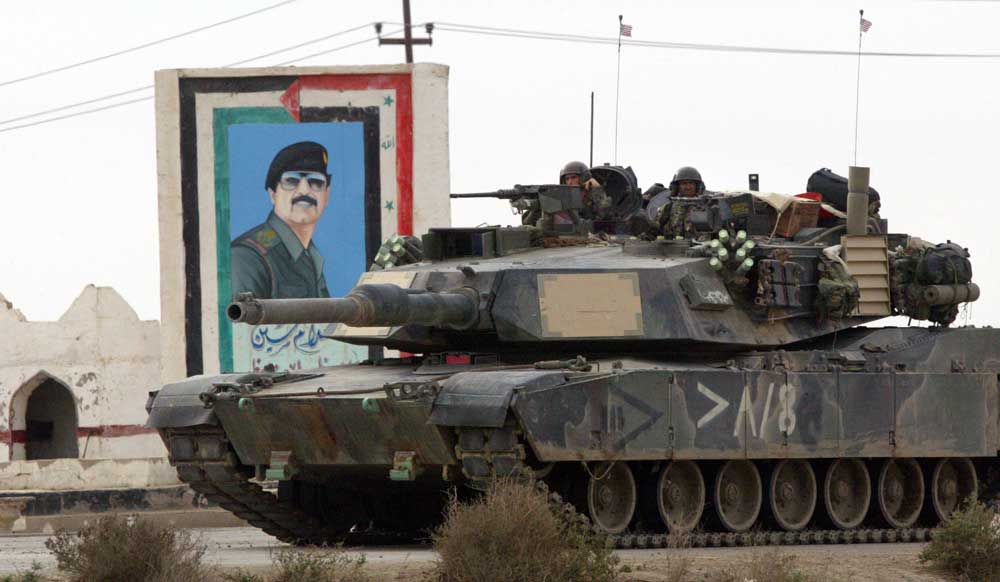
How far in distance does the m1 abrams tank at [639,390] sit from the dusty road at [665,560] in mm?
611

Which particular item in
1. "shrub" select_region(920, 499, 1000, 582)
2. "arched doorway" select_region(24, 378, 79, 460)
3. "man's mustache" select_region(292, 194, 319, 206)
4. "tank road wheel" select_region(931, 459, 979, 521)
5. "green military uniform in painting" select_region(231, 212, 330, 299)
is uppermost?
"man's mustache" select_region(292, 194, 319, 206)

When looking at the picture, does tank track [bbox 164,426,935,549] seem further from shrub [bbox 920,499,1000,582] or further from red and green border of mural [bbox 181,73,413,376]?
red and green border of mural [bbox 181,73,413,376]

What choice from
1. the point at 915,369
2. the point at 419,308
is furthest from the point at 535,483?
the point at 915,369

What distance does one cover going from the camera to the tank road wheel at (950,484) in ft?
74.1

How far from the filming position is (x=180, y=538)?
16.5 m

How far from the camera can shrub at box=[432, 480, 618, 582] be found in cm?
1518

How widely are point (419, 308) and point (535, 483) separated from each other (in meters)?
2.25

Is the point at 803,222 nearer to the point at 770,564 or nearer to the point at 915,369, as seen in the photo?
the point at 915,369

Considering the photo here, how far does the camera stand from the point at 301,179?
3134cm

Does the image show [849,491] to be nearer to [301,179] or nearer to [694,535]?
[694,535]

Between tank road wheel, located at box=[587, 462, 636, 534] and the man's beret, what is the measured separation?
1285cm

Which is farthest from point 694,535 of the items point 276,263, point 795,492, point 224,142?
point 224,142

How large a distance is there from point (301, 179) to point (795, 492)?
12.4m

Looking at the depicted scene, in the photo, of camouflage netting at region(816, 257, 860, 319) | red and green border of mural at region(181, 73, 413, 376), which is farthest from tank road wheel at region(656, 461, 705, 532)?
red and green border of mural at region(181, 73, 413, 376)
